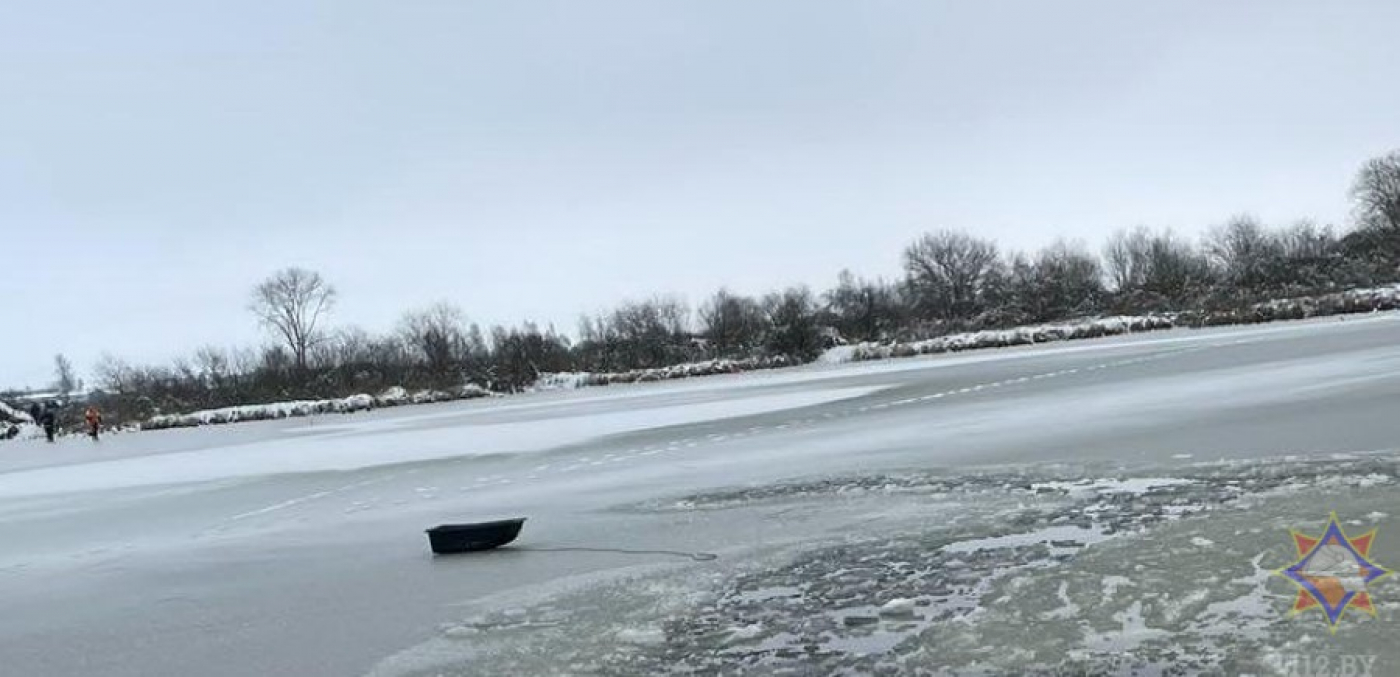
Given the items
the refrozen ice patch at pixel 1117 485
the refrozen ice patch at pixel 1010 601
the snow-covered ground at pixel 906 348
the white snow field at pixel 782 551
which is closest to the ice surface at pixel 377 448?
the white snow field at pixel 782 551

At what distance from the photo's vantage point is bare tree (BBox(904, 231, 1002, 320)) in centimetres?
9206

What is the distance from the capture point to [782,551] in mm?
8305

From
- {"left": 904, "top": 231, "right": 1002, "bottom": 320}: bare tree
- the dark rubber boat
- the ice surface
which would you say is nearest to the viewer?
the dark rubber boat

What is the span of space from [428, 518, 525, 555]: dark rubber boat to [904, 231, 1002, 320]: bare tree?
80560 millimetres

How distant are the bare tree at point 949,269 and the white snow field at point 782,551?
73.5 m

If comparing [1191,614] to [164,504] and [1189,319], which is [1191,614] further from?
[1189,319]

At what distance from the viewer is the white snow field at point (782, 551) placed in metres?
5.64

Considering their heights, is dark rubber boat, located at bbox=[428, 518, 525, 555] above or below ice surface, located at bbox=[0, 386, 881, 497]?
below

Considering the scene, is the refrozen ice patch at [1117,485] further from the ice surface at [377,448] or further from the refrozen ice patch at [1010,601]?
the ice surface at [377,448]

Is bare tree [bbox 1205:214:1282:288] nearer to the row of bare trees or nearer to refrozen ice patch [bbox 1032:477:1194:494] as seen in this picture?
the row of bare trees

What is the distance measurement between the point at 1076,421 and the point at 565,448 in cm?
839

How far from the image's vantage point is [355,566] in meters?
9.52

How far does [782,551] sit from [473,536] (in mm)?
2842

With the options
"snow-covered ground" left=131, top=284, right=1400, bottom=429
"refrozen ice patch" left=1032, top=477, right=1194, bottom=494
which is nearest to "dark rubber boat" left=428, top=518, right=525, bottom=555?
"refrozen ice patch" left=1032, top=477, right=1194, bottom=494
